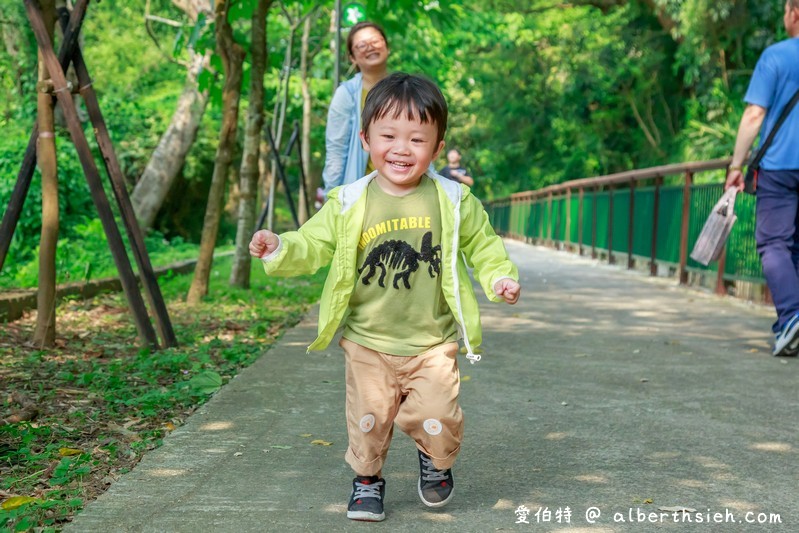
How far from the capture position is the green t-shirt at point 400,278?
11.2 ft

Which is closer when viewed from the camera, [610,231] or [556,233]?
[610,231]

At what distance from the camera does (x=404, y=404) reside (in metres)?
3.45

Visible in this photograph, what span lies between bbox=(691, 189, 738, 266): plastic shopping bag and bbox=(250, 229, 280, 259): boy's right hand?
4220 millimetres

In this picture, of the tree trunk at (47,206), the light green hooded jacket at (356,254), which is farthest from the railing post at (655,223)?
the light green hooded jacket at (356,254)

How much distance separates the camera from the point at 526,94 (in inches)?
1345

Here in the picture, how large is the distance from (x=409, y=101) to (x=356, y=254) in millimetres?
523

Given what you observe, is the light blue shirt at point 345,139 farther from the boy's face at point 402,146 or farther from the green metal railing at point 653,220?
the green metal railing at point 653,220

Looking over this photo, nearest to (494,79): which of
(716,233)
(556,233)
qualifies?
(556,233)

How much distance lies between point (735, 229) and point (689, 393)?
4965mm

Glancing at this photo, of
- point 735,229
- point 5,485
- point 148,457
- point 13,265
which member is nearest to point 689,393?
point 148,457

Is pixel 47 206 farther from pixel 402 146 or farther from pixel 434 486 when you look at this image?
pixel 434 486

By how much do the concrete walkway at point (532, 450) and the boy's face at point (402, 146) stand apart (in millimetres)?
1097

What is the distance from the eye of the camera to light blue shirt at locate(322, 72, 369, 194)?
235 inches

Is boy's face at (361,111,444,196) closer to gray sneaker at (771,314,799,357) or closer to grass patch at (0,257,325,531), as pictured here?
grass patch at (0,257,325,531)
